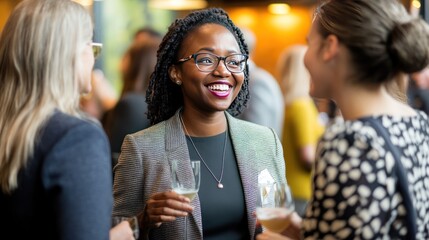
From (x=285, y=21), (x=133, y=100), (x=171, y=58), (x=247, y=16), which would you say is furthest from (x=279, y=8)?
(x=171, y=58)

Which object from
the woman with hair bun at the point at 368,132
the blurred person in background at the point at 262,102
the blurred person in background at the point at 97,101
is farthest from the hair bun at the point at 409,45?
the blurred person in background at the point at 97,101

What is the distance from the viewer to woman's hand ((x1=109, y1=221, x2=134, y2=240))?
237cm

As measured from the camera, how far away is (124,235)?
239 centimetres

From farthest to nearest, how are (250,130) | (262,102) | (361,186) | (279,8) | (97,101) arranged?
1. (279,8)
2. (97,101)
3. (262,102)
4. (250,130)
5. (361,186)

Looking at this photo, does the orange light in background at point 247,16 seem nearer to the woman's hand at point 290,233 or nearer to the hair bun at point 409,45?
the woman's hand at point 290,233

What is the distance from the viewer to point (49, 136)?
2.12 metres

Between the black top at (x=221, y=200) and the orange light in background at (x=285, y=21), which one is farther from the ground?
the orange light in background at (x=285, y=21)

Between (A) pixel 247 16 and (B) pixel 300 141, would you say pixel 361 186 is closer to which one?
(B) pixel 300 141

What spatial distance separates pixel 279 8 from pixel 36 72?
10665 millimetres

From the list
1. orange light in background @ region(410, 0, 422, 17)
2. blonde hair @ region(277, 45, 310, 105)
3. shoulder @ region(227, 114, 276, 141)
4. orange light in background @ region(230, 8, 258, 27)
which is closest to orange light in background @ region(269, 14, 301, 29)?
orange light in background @ region(230, 8, 258, 27)

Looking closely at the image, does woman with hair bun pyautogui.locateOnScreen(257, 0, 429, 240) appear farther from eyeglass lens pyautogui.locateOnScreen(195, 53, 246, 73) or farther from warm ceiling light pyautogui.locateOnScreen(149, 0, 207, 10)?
warm ceiling light pyautogui.locateOnScreen(149, 0, 207, 10)

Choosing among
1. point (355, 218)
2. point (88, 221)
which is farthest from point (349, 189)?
point (88, 221)

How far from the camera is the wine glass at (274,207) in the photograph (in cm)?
240

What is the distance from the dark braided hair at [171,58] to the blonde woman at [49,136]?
0.88m
